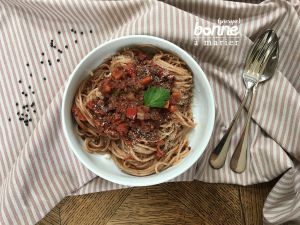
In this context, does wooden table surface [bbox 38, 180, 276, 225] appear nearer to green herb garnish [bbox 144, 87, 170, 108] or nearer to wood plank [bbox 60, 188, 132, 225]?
wood plank [bbox 60, 188, 132, 225]

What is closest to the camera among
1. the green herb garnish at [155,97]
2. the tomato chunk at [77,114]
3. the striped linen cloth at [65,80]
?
the green herb garnish at [155,97]

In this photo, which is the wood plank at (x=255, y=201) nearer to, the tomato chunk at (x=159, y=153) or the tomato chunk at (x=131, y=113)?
the tomato chunk at (x=159, y=153)

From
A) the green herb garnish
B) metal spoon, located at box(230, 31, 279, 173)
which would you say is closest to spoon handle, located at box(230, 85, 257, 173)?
metal spoon, located at box(230, 31, 279, 173)

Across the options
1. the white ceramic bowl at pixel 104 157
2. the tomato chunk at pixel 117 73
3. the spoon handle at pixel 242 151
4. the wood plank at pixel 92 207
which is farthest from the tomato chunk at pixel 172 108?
the wood plank at pixel 92 207

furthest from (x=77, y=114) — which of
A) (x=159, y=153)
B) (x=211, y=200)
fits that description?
(x=211, y=200)

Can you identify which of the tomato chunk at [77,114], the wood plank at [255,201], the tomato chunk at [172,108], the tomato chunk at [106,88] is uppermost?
the tomato chunk at [106,88]

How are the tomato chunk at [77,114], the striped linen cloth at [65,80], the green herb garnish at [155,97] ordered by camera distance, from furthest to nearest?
the striped linen cloth at [65,80], the tomato chunk at [77,114], the green herb garnish at [155,97]

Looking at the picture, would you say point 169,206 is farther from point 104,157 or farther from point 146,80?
point 146,80

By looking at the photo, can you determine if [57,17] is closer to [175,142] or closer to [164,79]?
[164,79]
